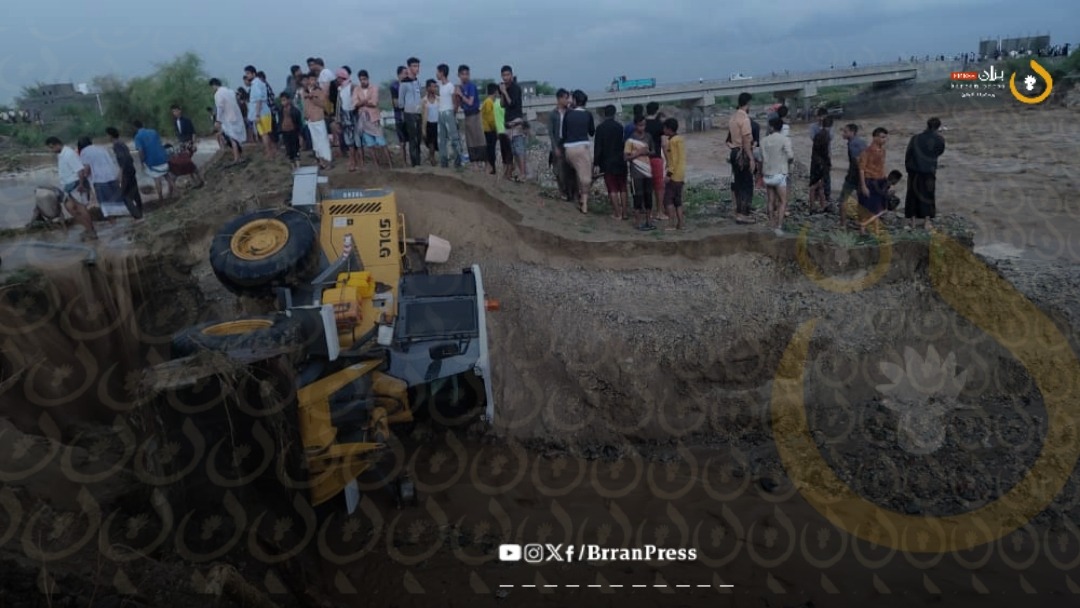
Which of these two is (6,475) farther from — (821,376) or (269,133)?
(269,133)

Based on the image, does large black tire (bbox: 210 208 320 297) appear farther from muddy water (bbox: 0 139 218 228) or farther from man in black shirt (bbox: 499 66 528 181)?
muddy water (bbox: 0 139 218 228)

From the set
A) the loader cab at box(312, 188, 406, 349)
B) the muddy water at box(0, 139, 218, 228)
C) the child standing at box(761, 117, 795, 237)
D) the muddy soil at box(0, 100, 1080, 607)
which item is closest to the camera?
the muddy soil at box(0, 100, 1080, 607)

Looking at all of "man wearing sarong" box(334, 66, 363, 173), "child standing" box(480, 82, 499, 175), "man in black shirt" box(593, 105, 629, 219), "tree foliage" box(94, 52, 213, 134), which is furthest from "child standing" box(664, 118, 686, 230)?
"tree foliage" box(94, 52, 213, 134)

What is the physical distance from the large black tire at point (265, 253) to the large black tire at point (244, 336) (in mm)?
886

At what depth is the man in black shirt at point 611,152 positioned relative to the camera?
10008mm

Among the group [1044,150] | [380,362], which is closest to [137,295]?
[380,362]

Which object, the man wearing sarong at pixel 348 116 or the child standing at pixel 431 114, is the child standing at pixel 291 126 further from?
the child standing at pixel 431 114

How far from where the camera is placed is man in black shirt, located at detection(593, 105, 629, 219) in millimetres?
10008

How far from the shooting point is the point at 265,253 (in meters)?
6.78

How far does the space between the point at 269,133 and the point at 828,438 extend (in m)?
10.1
